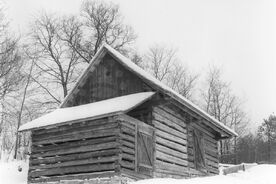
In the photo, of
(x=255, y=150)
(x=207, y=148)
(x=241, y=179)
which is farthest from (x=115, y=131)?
(x=255, y=150)

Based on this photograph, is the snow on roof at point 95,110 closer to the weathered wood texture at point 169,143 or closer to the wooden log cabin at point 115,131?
the wooden log cabin at point 115,131

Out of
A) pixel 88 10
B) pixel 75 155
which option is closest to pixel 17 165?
pixel 75 155

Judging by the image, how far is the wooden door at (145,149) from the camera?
16953mm

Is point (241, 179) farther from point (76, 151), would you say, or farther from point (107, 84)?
point (76, 151)

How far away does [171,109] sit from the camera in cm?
1983

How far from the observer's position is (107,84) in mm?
19516

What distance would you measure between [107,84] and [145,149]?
3.77m

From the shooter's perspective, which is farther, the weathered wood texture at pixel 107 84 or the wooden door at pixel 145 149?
the weathered wood texture at pixel 107 84

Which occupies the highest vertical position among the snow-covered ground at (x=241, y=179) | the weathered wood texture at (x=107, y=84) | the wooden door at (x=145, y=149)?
the weathered wood texture at (x=107, y=84)

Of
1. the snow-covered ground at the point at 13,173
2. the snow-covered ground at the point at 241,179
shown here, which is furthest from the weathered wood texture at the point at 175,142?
the snow-covered ground at the point at 13,173

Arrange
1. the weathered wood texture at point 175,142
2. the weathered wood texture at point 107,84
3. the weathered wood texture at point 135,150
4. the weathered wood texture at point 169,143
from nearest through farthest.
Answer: the weathered wood texture at point 135,150, the weathered wood texture at point 169,143, the weathered wood texture at point 175,142, the weathered wood texture at point 107,84

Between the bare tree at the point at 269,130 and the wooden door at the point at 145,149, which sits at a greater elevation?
the bare tree at the point at 269,130

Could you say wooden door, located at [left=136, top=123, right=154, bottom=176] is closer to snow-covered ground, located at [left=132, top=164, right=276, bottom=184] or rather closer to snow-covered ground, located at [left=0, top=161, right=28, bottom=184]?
snow-covered ground, located at [left=132, top=164, right=276, bottom=184]

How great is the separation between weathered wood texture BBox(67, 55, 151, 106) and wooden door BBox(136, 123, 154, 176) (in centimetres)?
183
